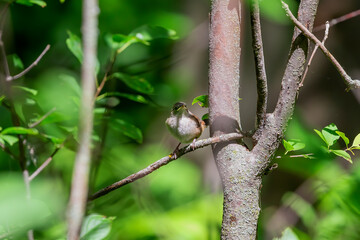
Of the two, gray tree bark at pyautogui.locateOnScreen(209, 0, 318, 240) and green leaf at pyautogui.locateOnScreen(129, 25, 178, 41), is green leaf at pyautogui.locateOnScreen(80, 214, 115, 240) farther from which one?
green leaf at pyautogui.locateOnScreen(129, 25, 178, 41)

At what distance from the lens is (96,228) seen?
113 centimetres

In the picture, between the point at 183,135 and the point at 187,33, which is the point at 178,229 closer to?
the point at 183,135

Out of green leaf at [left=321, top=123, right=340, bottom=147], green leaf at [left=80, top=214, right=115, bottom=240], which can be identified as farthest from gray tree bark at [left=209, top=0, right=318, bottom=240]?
green leaf at [left=80, top=214, right=115, bottom=240]

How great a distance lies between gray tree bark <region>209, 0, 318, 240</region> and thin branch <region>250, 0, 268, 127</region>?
0.02 meters

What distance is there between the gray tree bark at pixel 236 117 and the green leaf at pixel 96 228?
368mm

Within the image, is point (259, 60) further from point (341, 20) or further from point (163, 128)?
point (163, 128)

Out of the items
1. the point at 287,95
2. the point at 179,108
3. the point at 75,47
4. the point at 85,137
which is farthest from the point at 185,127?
the point at 85,137

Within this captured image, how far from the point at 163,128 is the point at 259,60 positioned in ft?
4.83

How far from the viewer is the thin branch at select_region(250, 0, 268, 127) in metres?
0.81

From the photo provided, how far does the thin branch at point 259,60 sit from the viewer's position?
2.65 feet

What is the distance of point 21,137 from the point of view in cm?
136

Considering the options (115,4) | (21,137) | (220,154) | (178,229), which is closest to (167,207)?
(178,229)

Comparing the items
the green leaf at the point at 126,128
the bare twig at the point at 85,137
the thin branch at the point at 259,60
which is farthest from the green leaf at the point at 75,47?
the bare twig at the point at 85,137

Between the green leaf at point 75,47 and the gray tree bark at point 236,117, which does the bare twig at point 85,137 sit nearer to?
the gray tree bark at point 236,117
